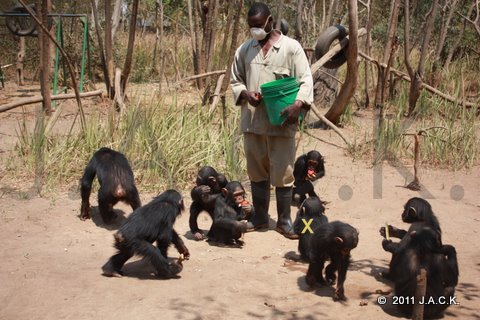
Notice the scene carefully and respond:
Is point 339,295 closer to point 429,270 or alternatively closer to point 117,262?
point 429,270

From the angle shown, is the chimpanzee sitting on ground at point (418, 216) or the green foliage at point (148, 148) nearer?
the chimpanzee sitting on ground at point (418, 216)

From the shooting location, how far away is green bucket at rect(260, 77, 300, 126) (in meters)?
5.61

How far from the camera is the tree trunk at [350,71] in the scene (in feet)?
28.4

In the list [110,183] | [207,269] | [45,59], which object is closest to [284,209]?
[207,269]

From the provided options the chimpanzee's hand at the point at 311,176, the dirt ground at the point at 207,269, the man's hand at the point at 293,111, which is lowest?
the dirt ground at the point at 207,269

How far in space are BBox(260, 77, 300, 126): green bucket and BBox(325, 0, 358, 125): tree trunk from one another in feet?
11.0

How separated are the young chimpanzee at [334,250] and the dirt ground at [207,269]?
0.12 meters

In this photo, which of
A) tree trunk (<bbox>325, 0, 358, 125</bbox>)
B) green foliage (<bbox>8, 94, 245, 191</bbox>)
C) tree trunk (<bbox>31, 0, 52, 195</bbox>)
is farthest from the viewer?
tree trunk (<bbox>325, 0, 358, 125</bbox>)

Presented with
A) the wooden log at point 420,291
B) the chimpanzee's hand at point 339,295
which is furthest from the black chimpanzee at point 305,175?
the wooden log at point 420,291

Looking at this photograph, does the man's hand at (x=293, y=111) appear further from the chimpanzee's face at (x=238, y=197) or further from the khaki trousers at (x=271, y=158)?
the chimpanzee's face at (x=238, y=197)

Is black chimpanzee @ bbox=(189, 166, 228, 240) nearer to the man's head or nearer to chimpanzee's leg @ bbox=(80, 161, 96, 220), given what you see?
chimpanzee's leg @ bbox=(80, 161, 96, 220)

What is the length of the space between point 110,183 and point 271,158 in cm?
166

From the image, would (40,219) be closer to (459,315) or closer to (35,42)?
(459,315)

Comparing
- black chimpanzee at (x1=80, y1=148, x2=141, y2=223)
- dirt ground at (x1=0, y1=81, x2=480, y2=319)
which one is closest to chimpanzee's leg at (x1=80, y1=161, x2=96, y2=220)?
black chimpanzee at (x1=80, y1=148, x2=141, y2=223)
